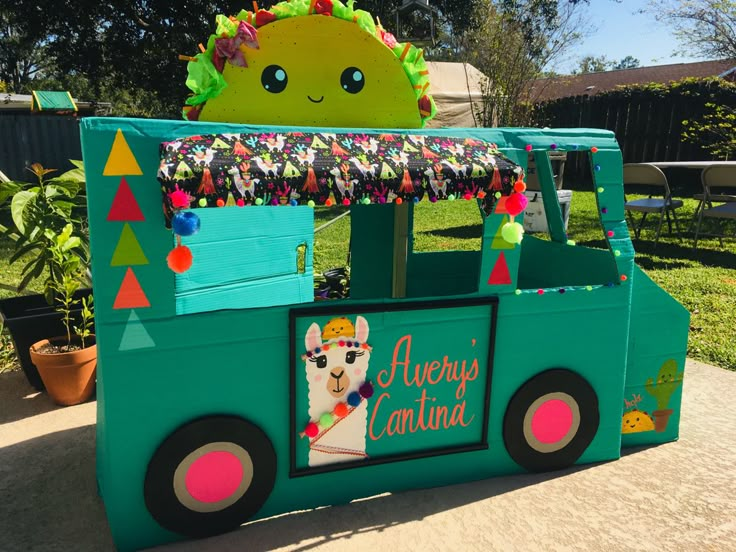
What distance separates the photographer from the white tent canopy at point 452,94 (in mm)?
12156

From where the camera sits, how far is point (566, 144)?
2.47 m

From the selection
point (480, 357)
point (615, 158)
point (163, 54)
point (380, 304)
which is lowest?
point (480, 357)

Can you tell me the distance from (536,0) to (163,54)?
10.6 metres

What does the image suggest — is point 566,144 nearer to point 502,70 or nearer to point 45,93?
point 45,93

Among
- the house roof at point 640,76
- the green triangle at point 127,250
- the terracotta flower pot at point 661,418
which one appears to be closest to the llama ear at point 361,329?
the green triangle at point 127,250

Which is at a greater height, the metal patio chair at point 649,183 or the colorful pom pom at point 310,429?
the metal patio chair at point 649,183

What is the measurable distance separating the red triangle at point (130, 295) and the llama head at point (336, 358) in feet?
2.09

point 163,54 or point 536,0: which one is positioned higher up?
point 536,0

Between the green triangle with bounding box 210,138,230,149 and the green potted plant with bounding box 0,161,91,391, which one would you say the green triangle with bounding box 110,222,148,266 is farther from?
the green potted plant with bounding box 0,161,91,391

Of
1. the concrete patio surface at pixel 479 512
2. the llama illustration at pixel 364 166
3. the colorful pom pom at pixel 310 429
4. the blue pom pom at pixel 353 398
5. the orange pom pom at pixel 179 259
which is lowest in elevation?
the concrete patio surface at pixel 479 512

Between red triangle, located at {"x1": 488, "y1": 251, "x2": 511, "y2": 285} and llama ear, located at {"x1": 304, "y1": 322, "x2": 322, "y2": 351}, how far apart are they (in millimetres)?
787

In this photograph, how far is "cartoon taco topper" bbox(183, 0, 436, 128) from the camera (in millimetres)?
2152

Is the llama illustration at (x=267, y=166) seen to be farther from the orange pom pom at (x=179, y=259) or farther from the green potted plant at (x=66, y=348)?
the green potted plant at (x=66, y=348)

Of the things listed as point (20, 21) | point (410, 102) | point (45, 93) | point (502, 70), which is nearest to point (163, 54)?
point (20, 21)
